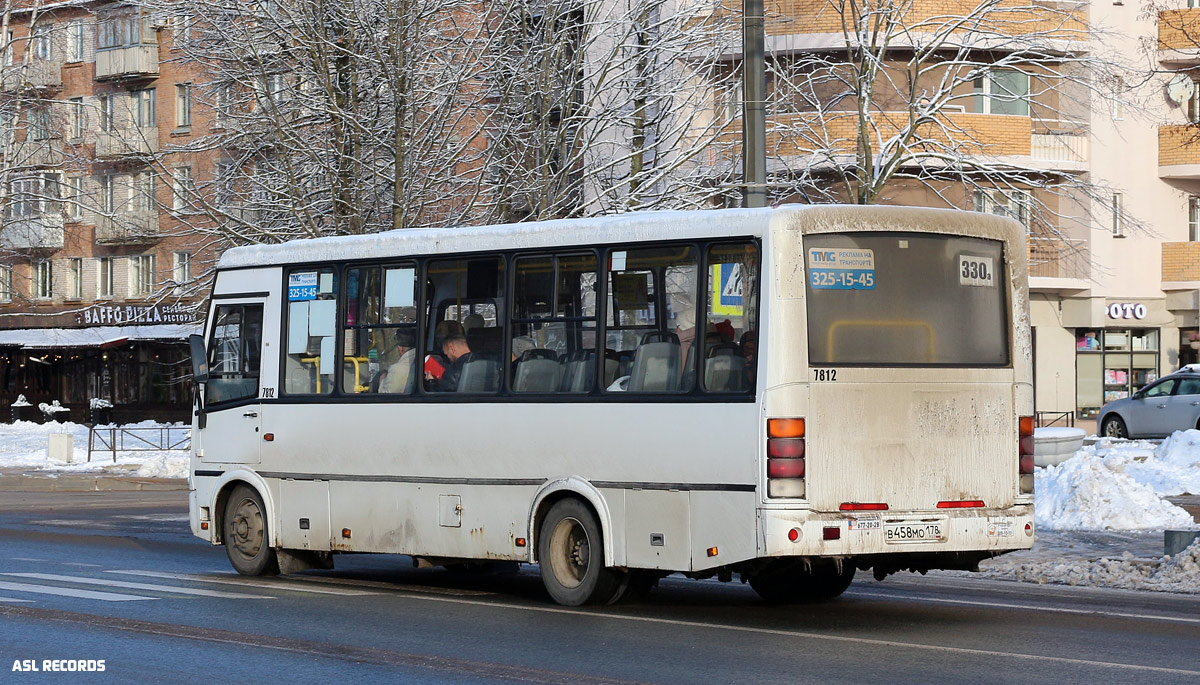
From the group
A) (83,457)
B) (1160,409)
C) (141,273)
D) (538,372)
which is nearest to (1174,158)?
(1160,409)

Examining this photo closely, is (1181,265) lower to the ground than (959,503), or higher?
higher

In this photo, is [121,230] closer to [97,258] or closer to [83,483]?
[97,258]

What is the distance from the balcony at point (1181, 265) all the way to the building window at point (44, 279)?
3771 cm

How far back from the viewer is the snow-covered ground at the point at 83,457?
3466cm

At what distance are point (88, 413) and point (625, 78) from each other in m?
38.0

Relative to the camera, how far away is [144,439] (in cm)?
4131

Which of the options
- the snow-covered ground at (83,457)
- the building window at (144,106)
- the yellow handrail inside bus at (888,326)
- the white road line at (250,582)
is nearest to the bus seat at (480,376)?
the white road line at (250,582)

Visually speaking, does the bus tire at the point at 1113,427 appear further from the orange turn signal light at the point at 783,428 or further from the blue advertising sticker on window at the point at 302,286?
the orange turn signal light at the point at 783,428

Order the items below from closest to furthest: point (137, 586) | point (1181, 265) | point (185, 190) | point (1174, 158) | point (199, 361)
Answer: point (137, 586), point (199, 361), point (185, 190), point (1174, 158), point (1181, 265)

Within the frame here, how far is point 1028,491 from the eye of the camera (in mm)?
12328

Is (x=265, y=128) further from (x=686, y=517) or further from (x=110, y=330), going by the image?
(x=110, y=330)

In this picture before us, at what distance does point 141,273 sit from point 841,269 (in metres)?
53.6

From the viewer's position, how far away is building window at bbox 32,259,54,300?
65000 millimetres

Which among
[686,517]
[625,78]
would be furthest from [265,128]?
[686,517]
